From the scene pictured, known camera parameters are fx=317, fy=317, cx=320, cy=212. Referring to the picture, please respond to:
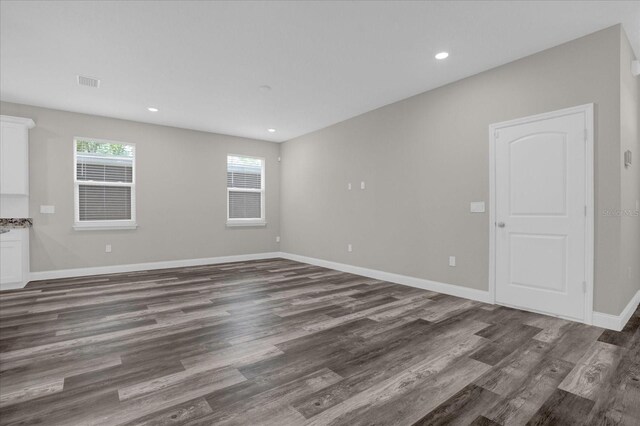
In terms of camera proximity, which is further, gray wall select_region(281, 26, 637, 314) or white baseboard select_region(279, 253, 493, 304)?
white baseboard select_region(279, 253, 493, 304)

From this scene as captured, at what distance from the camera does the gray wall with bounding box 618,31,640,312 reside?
9.68 feet

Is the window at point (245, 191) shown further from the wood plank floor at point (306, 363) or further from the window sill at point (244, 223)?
the wood plank floor at point (306, 363)

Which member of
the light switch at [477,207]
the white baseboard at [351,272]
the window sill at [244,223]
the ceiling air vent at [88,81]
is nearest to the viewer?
the white baseboard at [351,272]

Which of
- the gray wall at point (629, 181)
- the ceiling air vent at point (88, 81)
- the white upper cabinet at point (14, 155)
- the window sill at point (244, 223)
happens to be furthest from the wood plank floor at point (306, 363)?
the window sill at point (244, 223)

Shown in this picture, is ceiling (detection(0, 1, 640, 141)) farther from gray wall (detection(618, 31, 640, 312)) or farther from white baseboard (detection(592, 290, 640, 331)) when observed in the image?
white baseboard (detection(592, 290, 640, 331))

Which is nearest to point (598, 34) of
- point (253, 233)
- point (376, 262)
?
point (376, 262)

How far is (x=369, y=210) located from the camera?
211 inches

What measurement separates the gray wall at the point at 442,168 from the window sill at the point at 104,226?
3.35 metres

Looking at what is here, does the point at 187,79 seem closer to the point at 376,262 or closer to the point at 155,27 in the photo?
the point at 155,27

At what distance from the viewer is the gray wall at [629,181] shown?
2.95m

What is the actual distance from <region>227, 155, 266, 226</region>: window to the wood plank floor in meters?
3.40

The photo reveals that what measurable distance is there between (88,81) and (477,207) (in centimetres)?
517

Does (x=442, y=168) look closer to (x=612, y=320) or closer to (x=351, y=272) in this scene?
(x=612, y=320)

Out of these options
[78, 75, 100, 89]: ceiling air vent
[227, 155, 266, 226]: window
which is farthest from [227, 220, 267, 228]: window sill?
[78, 75, 100, 89]: ceiling air vent
